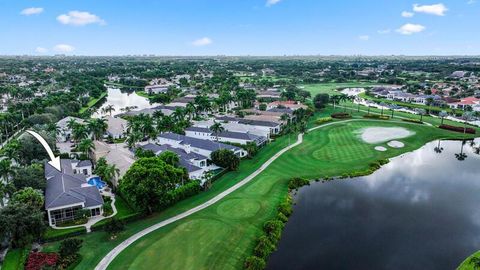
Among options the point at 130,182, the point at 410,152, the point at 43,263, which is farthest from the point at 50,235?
the point at 410,152

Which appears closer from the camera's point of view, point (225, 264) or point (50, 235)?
point (225, 264)

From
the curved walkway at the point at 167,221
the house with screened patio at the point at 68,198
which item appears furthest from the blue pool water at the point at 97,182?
the curved walkway at the point at 167,221

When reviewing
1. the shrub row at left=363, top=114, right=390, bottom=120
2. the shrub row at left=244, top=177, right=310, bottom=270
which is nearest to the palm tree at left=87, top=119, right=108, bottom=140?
the shrub row at left=244, top=177, right=310, bottom=270

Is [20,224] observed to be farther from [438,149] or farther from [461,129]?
[461,129]

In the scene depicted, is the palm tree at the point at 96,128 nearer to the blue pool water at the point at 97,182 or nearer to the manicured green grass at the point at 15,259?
the blue pool water at the point at 97,182

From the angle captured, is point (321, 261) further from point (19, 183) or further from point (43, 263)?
point (19, 183)

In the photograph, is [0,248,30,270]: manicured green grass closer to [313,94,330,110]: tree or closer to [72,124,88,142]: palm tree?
[72,124,88,142]: palm tree
